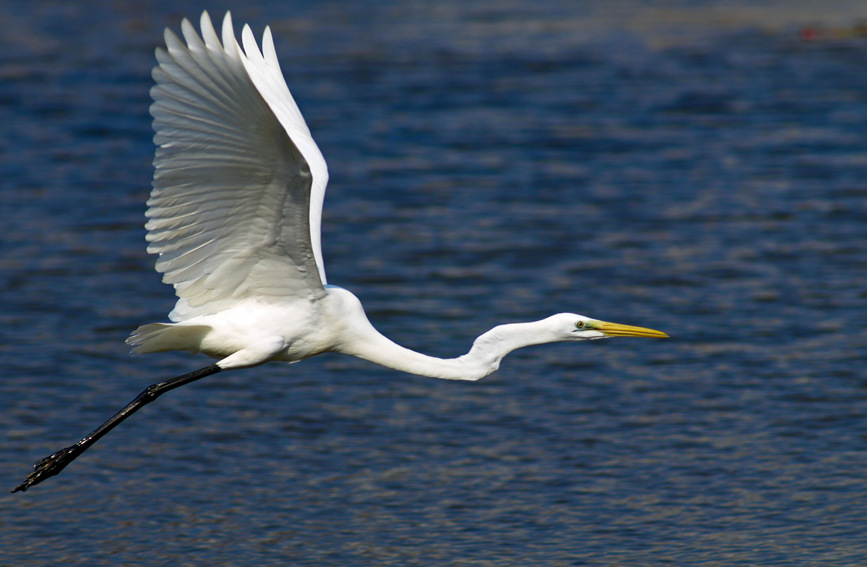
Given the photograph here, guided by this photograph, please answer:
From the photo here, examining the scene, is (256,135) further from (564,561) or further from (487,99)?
(487,99)

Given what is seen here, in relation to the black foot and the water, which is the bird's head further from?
the black foot

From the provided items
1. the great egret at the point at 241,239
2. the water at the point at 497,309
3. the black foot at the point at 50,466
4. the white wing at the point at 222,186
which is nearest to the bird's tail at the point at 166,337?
the great egret at the point at 241,239

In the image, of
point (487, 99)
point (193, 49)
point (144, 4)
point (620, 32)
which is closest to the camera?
point (193, 49)

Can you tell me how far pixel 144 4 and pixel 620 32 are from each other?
7.85 meters

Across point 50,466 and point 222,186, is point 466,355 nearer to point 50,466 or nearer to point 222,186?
point 222,186

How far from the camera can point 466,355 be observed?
6664 mm

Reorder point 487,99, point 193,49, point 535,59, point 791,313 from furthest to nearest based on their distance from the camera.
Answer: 1. point 535,59
2. point 487,99
3. point 791,313
4. point 193,49

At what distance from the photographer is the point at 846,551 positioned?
22.5 feet

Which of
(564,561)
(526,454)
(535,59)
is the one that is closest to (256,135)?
(564,561)

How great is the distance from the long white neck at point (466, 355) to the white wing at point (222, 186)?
0.40 meters

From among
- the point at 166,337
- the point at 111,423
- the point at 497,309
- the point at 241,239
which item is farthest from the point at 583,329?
the point at 497,309

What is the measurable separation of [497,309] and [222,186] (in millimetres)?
4979

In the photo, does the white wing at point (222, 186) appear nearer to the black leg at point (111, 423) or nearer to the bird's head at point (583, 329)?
the black leg at point (111, 423)

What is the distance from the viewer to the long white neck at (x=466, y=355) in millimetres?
6602
